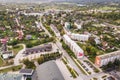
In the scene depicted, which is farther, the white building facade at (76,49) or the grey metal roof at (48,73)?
the white building facade at (76,49)

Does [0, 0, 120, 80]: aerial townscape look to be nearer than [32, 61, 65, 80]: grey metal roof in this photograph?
No

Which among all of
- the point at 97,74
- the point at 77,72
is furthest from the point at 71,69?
the point at 97,74

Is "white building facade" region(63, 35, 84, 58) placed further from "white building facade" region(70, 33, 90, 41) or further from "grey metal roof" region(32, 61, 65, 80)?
"grey metal roof" region(32, 61, 65, 80)

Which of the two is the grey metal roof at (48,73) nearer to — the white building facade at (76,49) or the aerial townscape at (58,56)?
the aerial townscape at (58,56)

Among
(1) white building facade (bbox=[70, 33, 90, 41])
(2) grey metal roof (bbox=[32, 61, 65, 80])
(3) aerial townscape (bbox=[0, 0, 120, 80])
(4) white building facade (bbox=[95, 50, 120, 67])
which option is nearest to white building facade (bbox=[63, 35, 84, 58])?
(3) aerial townscape (bbox=[0, 0, 120, 80])

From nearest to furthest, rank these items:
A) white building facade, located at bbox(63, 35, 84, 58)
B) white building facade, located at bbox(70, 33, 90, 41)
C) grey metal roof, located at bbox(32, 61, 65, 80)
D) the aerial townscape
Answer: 1. grey metal roof, located at bbox(32, 61, 65, 80)
2. the aerial townscape
3. white building facade, located at bbox(63, 35, 84, 58)
4. white building facade, located at bbox(70, 33, 90, 41)

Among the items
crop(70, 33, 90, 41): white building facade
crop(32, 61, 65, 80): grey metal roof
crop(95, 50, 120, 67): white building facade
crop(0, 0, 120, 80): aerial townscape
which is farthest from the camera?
crop(70, 33, 90, 41): white building facade

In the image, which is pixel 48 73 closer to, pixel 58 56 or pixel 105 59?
pixel 58 56

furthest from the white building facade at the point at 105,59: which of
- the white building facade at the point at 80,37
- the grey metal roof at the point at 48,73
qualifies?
the white building facade at the point at 80,37

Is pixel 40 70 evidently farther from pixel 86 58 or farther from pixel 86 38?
pixel 86 38
